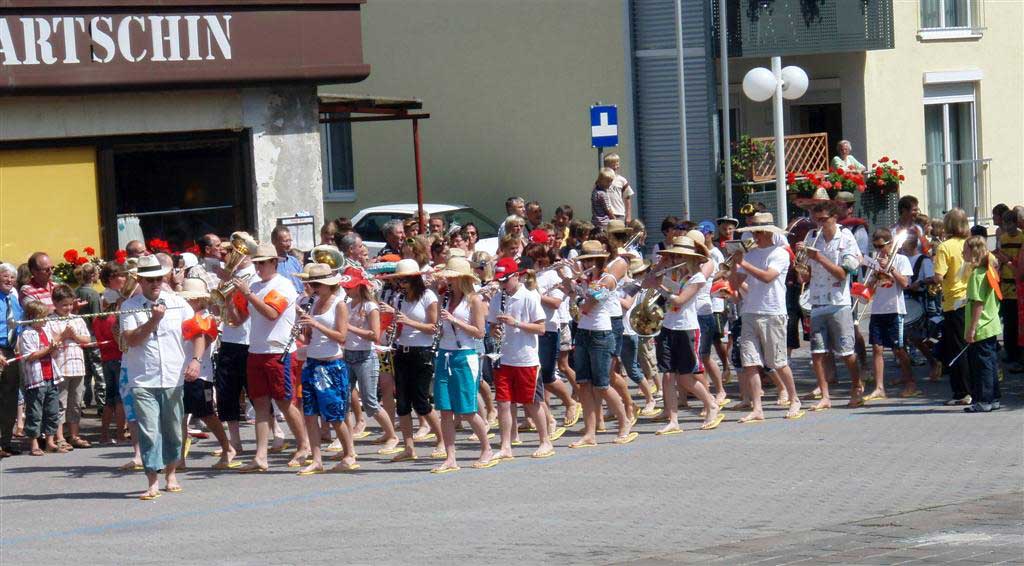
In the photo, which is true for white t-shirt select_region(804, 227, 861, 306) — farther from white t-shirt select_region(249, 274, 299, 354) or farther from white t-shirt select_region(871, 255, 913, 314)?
white t-shirt select_region(249, 274, 299, 354)

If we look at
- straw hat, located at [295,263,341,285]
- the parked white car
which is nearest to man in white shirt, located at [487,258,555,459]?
straw hat, located at [295,263,341,285]

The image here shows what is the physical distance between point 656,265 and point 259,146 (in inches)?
237

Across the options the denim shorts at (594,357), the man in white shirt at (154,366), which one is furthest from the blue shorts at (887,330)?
the man in white shirt at (154,366)

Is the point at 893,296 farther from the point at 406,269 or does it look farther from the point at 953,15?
the point at 953,15

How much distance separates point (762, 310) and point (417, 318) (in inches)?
126

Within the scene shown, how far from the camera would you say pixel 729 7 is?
25.5 m

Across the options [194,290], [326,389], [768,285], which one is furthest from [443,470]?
[768,285]

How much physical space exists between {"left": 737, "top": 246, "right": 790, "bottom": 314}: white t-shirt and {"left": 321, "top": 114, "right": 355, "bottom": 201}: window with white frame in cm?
1626

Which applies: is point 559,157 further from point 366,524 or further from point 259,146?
point 366,524

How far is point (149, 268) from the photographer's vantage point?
35.8ft

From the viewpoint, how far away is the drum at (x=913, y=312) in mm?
14664

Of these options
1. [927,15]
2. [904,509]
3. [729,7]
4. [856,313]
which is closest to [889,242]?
[856,313]

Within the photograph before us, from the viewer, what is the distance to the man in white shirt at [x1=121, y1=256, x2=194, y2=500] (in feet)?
35.7

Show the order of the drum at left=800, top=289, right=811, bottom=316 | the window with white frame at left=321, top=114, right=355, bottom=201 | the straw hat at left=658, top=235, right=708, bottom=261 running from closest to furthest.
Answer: the straw hat at left=658, top=235, right=708, bottom=261, the drum at left=800, top=289, right=811, bottom=316, the window with white frame at left=321, top=114, right=355, bottom=201
